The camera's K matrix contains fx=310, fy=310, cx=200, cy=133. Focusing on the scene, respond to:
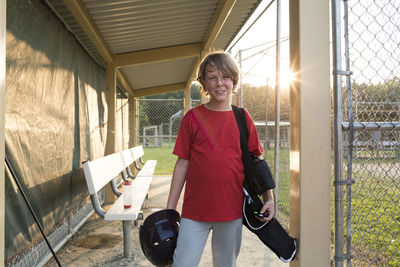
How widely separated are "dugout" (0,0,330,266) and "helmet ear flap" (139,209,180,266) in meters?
0.75

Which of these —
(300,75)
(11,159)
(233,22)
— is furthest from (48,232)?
(233,22)

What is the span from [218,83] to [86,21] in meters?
2.82

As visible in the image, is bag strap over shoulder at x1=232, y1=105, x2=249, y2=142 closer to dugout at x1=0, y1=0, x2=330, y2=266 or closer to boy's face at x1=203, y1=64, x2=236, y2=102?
boy's face at x1=203, y1=64, x2=236, y2=102

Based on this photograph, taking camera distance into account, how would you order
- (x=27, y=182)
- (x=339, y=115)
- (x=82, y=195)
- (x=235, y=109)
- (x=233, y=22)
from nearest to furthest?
1. (x=339, y=115)
2. (x=235, y=109)
3. (x=27, y=182)
4. (x=82, y=195)
5. (x=233, y=22)

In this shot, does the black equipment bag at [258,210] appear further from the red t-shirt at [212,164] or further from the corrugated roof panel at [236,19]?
the corrugated roof panel at [236,19]

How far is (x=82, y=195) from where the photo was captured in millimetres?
4996

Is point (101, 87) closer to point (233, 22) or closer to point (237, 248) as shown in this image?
point (233, 22)

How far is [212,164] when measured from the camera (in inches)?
73.7

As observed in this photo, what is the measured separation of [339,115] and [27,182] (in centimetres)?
273

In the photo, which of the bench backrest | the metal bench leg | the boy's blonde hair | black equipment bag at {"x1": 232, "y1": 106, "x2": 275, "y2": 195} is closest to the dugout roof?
the bench backrest

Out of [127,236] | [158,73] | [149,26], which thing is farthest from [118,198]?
[158,73]

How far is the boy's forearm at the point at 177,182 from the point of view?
1.97 metres

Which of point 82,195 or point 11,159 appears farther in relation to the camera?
point 82,195

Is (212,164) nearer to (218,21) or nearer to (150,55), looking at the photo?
(218,21)
